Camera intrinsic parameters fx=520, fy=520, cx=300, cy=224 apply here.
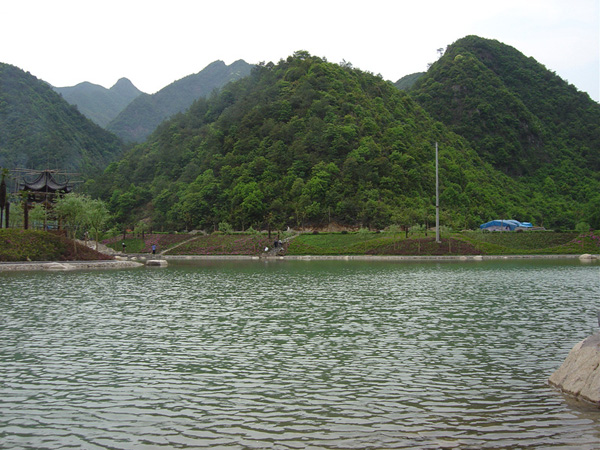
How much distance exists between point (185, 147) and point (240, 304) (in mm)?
138424

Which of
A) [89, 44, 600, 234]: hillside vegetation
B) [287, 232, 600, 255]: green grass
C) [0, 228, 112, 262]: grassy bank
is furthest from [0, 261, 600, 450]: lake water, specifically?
[89, 44, 600, 234]: hillside vegetation

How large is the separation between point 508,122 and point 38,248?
531ft

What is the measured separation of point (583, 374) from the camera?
12.2 meters

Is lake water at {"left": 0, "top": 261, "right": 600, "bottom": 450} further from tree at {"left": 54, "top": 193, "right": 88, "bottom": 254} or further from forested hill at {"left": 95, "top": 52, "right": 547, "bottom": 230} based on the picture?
forested hill at {"left": 95, "top": 52, "right": 547, "bottom": 230}

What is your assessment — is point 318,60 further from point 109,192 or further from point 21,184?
point 21,184

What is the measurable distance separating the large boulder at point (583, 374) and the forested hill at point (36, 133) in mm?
176218

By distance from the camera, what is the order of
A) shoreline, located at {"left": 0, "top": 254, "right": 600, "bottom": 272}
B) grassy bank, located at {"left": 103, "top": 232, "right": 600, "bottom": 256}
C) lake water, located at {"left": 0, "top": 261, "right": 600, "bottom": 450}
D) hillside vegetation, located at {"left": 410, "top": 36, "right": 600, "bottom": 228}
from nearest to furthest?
lake water, located at {"left": 0, "top": 261, "right": 600, "bottom": 450} → shoreline, located at {"left": 0, "top": 254, "right": 600, "bottom": 272} → grassy bank, located at {"left": 103, "top": 232, "right": 600, "bottom": 256} → hillside vegetation, located at {"left": 410, "top": 36, "right": 600, "bottom": 228}

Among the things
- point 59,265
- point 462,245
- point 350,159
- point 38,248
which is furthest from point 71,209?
point 350,159

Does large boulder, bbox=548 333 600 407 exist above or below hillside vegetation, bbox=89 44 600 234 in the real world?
below

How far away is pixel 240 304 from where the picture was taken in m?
28.6

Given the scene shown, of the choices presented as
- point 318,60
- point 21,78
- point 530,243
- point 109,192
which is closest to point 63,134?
point 21,78

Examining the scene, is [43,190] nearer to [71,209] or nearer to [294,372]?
[71,209]

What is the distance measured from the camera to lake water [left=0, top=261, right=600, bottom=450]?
10164 mm

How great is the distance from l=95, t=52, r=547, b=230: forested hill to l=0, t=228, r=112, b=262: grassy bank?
1944 inches
